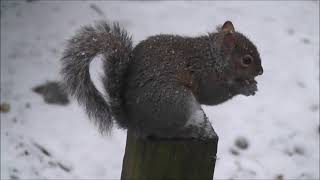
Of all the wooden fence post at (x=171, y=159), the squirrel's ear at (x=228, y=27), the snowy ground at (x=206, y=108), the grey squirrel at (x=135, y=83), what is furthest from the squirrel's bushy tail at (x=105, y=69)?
the snowy ground at (x=206, y=108)

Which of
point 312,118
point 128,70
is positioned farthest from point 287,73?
point 128,70

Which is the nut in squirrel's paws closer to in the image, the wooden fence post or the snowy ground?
the wooden fence post

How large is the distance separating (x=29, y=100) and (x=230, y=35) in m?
1.92

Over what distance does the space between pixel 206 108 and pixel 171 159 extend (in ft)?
7.38

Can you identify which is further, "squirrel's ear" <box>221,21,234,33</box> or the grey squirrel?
"squirrel's ear" <box>221,21,234,33</box>

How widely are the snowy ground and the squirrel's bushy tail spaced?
698 mm

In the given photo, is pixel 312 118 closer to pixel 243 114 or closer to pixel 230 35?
pixel 243 114

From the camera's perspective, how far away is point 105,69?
79.5 inches

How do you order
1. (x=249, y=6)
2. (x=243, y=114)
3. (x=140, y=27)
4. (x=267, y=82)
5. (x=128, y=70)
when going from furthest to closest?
(x=249, y=6) < (x=140, y=27) < (x=267, y=82) < (x=243, y=114) < (x=128, y=70)

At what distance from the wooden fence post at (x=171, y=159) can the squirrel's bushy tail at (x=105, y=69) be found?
0.24 metres

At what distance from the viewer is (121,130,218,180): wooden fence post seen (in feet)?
5.77

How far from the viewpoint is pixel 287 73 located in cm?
443

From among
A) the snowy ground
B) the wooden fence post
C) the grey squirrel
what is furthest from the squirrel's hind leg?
the snowy ground

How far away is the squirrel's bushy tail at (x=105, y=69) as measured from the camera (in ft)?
6.56
